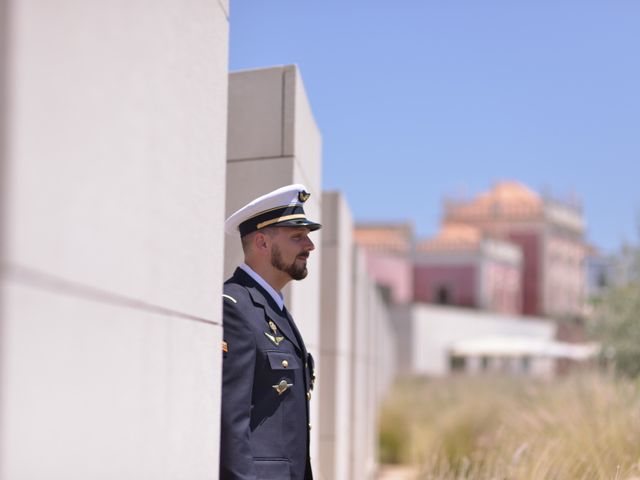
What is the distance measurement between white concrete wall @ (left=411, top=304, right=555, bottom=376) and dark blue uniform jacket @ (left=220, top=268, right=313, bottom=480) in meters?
23.1

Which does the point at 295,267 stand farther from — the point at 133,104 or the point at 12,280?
the point at 12,280

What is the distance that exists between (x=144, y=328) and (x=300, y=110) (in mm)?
2239

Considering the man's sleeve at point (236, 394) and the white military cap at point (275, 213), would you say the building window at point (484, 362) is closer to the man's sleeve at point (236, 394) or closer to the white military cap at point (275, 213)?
the white military cap at point (275, 213)

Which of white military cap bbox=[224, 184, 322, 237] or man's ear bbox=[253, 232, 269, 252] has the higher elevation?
white military cap bbox=[224, 184, 322, 237]

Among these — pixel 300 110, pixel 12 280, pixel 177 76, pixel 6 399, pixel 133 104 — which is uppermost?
pixel 300 110

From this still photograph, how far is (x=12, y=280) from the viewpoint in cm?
122

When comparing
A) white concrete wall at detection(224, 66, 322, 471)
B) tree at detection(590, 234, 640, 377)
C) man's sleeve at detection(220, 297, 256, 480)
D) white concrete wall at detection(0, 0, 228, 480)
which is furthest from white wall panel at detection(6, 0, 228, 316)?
tree at detection(590, 234, 640, 377)

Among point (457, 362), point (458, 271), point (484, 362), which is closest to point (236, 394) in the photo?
point (457, 362)

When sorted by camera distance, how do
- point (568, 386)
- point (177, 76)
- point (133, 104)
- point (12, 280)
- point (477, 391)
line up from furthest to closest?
point (477, 391) < point (568, 386) < point (177, 76) < point (133, 104) < point (12, 280)

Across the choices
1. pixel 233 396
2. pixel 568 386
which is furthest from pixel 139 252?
pixel 568 386

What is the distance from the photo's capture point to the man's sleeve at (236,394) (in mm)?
2475

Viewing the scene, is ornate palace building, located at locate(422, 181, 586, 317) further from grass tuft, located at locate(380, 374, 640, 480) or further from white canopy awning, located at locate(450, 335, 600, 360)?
grass tuft, located at locate(380, 374, 640, 480)

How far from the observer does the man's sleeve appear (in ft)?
8.12

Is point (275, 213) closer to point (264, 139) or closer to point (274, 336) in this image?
point (274, 336)
